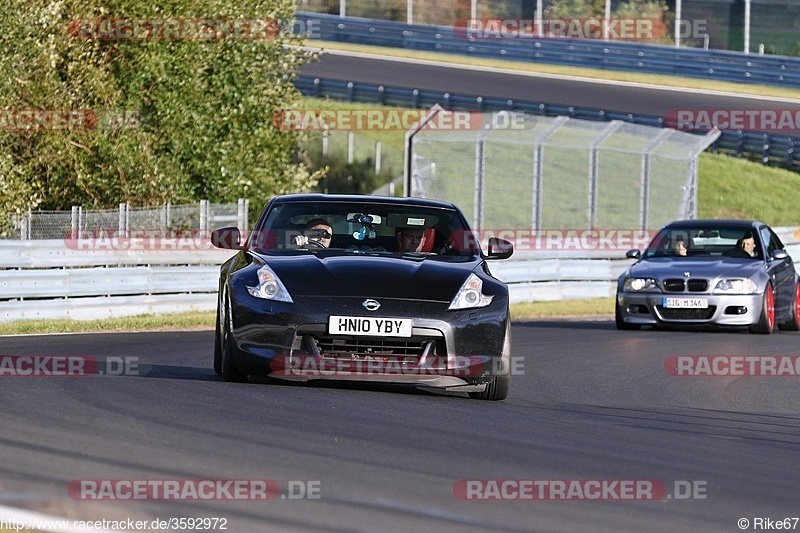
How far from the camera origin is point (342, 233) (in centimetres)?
1055

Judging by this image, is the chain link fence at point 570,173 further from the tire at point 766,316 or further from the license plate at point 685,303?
the tire at point 766,316

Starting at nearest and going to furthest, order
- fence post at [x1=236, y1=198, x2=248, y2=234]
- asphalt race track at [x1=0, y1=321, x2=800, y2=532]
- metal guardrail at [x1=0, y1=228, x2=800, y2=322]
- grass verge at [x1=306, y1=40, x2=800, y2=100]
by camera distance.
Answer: asphalt race track at [x1=0, y1=321, x2=800, y2=532], metal guardrail at [x1=0, y1=228, x2=800, y2=322], fence post at [x1=236, y1=198, x2=248, y2=234], grass verge at [x1=306, y1=40, x2=800, y2=100]

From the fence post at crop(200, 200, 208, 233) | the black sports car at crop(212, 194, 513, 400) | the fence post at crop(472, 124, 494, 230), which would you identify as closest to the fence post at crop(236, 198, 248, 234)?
the fence post at crop(200, 200, 208, 233)

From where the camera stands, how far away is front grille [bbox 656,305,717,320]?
1744 centimetres

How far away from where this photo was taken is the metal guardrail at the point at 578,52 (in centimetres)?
3800

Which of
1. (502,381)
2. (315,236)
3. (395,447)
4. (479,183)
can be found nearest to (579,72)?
(479,183)

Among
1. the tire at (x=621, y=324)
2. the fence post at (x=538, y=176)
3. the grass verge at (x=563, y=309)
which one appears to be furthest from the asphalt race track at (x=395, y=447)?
the fence post at (x=538, y=176)

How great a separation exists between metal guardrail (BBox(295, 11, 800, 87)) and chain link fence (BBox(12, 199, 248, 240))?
19.5 m

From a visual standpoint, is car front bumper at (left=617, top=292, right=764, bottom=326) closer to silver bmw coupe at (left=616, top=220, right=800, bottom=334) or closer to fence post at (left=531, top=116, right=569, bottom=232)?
silver bmw coupe at (left=616, top=220, right=800, bottom=334)

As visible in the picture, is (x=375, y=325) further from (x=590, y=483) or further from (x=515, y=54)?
(x=515, y=54)

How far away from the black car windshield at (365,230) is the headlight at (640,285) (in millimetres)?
7337

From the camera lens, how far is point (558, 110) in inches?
1355

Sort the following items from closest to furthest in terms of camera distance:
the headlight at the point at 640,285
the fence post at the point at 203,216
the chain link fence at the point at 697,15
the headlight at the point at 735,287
Result: the headlight at the point at 735,287
the headlight at the point at 640,285
the fence post at the point at 203,216
the chain link fence at the point at 697,15

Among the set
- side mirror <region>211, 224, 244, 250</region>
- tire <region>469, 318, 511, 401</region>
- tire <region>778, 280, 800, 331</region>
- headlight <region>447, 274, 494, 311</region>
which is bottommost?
tire <region>778, 280, 800, 331</region>
